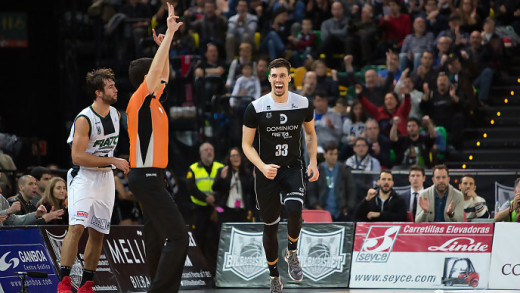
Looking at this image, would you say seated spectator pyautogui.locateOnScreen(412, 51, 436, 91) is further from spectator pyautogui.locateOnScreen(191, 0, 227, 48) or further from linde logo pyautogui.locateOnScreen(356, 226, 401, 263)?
linde logo pyautogui.locateOnScreen(356, 226, 401, 263)

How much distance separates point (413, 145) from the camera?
54.2ft

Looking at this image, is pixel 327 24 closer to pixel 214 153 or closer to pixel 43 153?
pixel 214 153

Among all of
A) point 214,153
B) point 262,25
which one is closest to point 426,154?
point 214,153

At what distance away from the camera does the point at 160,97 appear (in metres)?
9.29

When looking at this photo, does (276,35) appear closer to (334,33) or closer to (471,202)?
(334,33)

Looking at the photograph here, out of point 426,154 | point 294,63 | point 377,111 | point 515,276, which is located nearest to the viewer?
point 515,276

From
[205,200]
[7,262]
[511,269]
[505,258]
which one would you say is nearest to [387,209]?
[505,258]

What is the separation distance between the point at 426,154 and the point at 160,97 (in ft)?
27.5

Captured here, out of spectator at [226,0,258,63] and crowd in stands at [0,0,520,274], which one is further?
spectator at [226,0,258,63]

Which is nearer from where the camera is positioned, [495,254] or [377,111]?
[495,254]

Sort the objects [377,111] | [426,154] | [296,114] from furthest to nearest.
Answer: [377,111]
[426,154]
[296,114]

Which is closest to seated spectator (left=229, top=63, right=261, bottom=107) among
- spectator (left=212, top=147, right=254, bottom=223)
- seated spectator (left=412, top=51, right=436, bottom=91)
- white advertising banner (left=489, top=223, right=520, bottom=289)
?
spectator (left=212, top=147, right=254, bottom=223)

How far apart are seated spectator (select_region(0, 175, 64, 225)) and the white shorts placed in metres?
1.72

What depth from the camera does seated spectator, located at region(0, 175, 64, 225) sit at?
11.7m
